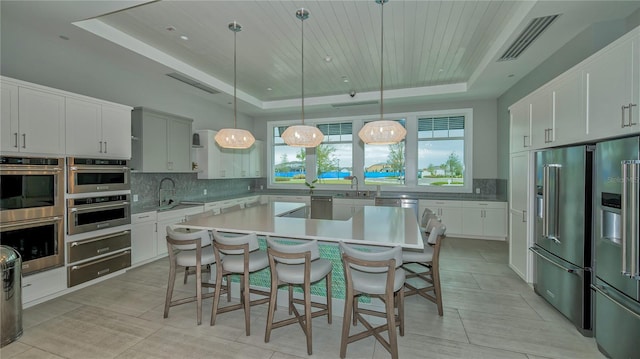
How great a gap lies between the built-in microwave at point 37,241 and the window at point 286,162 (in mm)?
5136

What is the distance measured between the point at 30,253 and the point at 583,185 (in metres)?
5.50

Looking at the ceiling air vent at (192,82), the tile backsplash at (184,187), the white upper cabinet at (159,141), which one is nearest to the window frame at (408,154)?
the tile backsplash at (184,187)

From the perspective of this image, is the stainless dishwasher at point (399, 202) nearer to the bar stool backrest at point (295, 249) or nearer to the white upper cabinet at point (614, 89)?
the white upper cabinet at point (614, 89)

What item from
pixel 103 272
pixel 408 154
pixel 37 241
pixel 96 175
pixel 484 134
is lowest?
pixel 103 272

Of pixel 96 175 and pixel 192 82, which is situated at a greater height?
pixel 192 82

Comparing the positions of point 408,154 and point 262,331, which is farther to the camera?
point 408,154

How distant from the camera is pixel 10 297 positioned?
2398 millimetres

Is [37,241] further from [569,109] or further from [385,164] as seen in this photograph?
[385,164]

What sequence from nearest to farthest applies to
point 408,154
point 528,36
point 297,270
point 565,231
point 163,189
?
1. point 297,270
2. point 565,231
3. point 528,36
4. point 163,189
5. point 408,154

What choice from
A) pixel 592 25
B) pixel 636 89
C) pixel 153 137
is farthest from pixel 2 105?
pixel 592 25

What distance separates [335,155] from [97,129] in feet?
16.7

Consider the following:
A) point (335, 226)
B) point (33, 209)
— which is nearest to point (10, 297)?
point (33, 209)

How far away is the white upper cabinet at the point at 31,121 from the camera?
8.86ft

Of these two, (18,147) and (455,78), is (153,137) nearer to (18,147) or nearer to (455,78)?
(18,147)
